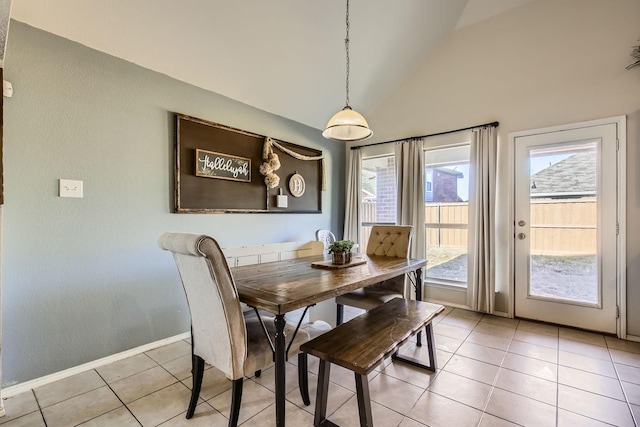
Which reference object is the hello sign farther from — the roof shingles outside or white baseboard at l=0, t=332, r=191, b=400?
the roof shingles outside

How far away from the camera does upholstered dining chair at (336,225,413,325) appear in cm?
241

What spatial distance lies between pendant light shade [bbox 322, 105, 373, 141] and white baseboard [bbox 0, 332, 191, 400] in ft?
7.51

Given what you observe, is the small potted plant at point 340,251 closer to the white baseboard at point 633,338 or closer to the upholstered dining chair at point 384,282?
the upholstered dining chair at point 384,282

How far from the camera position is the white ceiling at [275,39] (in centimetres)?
206

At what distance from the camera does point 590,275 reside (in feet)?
9.29

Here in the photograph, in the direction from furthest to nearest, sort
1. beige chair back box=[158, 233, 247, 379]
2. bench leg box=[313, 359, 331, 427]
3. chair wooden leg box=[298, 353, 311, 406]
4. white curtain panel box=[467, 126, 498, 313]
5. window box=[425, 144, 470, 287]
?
window box=[425, 144, 470, 287] → white curtain panel box=[467, 126, 498, 313] → chair wooden leg box=[298, 353, 311, 406] → bench leg box=[313, 359, 331, 427] → beige chair back box=[158, 233, 247, 379]

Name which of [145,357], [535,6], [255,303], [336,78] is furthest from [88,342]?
[535,6]

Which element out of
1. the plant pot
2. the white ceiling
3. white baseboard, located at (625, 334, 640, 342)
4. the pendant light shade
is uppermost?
the white ceiling

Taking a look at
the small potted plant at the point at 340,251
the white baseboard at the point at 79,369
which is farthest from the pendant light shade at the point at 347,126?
the white baseboard at the point at 79,369

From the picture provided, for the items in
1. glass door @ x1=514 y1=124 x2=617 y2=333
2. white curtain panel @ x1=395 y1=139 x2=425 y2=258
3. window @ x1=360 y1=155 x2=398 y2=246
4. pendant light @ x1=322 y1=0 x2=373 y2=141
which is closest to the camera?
pendant light @ x1=322 y1=0 x2=373 y2=141

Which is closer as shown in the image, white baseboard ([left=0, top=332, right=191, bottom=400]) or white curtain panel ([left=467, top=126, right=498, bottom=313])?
white baseboard ([left=0, top=332, right=191, bottom=400])

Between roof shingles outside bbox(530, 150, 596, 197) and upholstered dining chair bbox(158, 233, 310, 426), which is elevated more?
roof shingles outside bbox(530, 150, 596, 197)

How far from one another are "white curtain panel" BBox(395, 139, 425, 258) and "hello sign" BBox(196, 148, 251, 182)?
6.64 feet

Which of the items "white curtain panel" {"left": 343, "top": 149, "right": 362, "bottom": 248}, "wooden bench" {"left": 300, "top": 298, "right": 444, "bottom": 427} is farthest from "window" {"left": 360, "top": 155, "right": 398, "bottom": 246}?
"wooden bench" {"left": 300, "top": 298, "right": 444, "bottom": 427}
